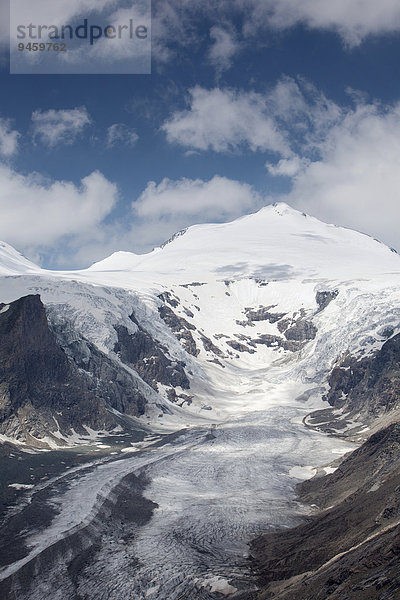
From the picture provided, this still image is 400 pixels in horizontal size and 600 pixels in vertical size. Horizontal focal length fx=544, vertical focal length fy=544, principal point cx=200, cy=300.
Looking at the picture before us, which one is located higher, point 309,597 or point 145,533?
point 309,597

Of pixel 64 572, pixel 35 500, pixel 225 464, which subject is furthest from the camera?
pixel 225 464

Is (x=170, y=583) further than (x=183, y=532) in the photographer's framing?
No

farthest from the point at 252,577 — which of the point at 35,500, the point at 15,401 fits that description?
the point at 15,401

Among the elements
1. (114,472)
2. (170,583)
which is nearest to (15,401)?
(114,472)

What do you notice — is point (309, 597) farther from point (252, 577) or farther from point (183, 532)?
point (183, 532)

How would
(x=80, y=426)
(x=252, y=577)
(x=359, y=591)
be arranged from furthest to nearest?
(x=80, y=426) < (x=252, y=577) < (x=359, y=591)

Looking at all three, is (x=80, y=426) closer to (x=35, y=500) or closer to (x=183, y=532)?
(x=35, y=500)
